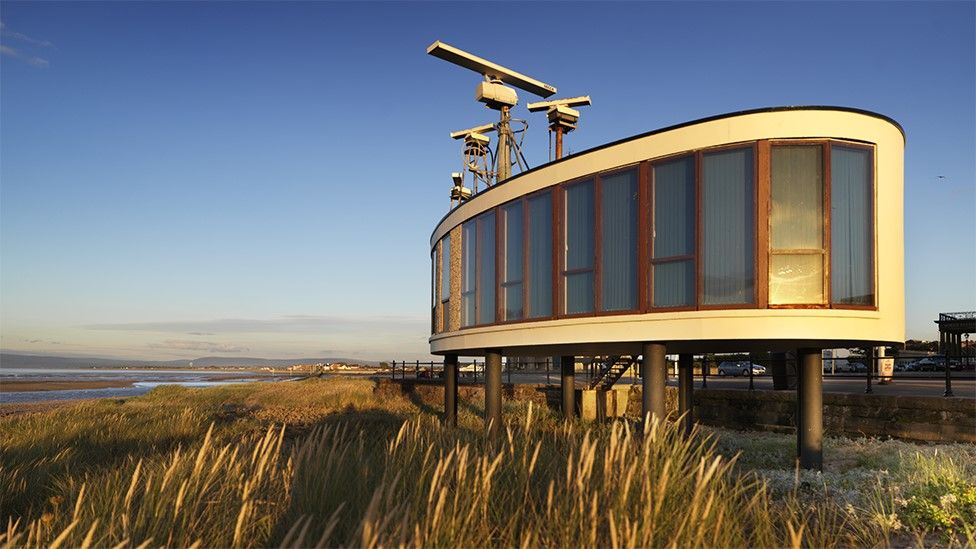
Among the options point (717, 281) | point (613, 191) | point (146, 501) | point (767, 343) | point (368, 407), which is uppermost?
point (613, 191)

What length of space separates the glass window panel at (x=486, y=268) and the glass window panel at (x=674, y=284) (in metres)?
4.91

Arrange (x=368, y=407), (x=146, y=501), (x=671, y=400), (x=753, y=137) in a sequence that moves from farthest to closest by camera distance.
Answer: (x=368, y=407)
(x=671, y=400)
(x=753, y=137)
(x=146, y=501)

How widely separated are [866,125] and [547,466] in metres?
7.76

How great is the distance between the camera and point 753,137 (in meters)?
10.8

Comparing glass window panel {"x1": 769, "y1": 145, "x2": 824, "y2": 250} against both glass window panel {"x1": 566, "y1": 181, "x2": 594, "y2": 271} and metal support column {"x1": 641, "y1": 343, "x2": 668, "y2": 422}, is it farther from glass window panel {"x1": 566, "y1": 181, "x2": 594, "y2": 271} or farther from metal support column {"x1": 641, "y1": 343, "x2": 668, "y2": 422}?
glass window panel {"x1": 566, "y1": 181, "x2": 594, "y2": 271}

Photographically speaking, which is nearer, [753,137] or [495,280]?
[753,137]

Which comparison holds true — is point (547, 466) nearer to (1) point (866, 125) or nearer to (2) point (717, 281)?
(2) point (717, 281)

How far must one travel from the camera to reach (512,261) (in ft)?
49.6

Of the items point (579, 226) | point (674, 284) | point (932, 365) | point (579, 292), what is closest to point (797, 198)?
point (674, 284)

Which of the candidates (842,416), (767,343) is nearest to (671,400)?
(842,416)

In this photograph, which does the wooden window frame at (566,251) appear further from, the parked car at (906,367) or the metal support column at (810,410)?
the parked car at (906,367)

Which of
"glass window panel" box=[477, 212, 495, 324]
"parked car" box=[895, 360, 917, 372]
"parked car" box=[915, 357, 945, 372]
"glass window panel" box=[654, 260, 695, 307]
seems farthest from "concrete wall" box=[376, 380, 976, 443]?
"parked car" box=[895, 360, 917, 372]

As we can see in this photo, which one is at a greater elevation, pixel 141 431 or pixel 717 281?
pixel 717 281

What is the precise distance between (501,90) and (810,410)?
1909 centimetres
